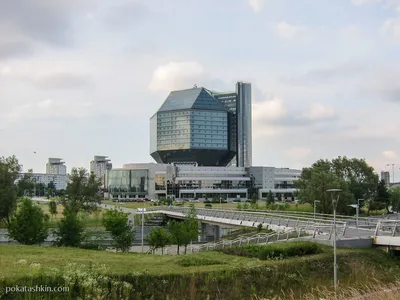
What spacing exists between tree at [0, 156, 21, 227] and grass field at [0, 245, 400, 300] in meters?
25.8

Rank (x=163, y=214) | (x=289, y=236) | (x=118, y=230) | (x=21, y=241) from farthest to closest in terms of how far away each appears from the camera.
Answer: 1. (x=163, y=214)
2. (x=118, y=230)
3. (x=21, y=241)
4. (x=289, y=236)

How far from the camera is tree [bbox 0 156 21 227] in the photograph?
154ft

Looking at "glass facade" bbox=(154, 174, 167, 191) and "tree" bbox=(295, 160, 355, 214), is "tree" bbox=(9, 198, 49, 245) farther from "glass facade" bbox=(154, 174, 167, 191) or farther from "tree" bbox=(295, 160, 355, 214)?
"glass facade" bbox=(154, 174, 167, 191)

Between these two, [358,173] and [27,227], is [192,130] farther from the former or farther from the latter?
[27,227]

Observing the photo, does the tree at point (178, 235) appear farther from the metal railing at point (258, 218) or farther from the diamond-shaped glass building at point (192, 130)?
the diamond-shaped glass building at point (192, 130)

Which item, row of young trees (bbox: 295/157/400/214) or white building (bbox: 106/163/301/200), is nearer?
row of young trees (bbox: 295/157/400/214)

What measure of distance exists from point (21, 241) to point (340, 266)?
24386mm

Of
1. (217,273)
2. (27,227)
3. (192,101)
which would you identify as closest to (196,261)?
(217,273)

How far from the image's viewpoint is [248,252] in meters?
23.0

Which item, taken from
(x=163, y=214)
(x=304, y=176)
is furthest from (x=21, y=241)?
(x=304, y=176)

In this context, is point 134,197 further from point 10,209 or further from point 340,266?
point 340,266

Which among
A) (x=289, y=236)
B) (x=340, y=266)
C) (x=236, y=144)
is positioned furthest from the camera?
(x=236, y=144)
